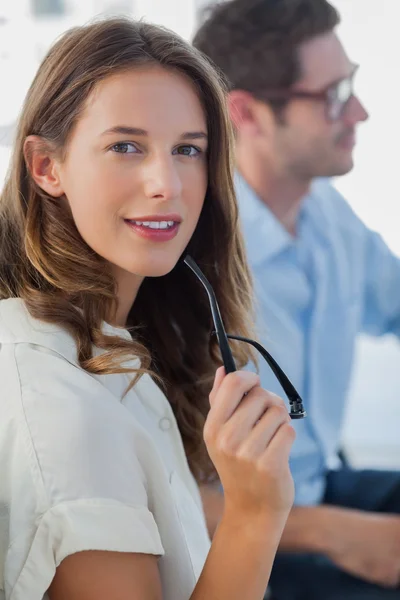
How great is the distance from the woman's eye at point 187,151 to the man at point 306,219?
2.13ft

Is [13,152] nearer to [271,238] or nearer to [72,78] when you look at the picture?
[72,78]

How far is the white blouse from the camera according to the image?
776 millimetres

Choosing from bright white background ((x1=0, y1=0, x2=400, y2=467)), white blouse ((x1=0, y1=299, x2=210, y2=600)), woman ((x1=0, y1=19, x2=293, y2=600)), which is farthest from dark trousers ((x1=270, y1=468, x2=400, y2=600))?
bright white background ((x1=0, y1=0, x2=400, y2=467))

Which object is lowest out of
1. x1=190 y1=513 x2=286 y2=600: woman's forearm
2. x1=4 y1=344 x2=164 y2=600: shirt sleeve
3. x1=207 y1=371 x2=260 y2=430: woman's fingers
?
x1=190 y1=513 x2=286 y2=600: woman's forearm

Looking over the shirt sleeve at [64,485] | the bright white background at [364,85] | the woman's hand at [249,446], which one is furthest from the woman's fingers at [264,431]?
the bright white background at [364,85]

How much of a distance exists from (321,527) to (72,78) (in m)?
0.89

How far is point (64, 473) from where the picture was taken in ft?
2.55

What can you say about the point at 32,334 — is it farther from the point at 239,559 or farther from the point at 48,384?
the point at 239,559

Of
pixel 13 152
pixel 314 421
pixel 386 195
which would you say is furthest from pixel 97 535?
pixel 386 195

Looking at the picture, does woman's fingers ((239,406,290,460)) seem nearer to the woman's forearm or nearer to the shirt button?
the woman's forearm

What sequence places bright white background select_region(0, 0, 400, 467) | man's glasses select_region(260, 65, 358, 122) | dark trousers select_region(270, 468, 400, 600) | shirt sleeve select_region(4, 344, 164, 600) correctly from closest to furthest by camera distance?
1. shirt sleeve select_region(4, 344, 164, 600)
2. dark trousers select_region(270, 468, 400, 600)
3. man's glasses select_region(260, 65, 358, 122)
4. bright white background select_region(0, 0, 400, 467)

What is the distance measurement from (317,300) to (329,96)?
0.41 meters

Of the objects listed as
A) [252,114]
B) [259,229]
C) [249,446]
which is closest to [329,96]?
[252,114]

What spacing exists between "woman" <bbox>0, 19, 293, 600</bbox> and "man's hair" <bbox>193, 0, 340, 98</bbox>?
695 millimetres
